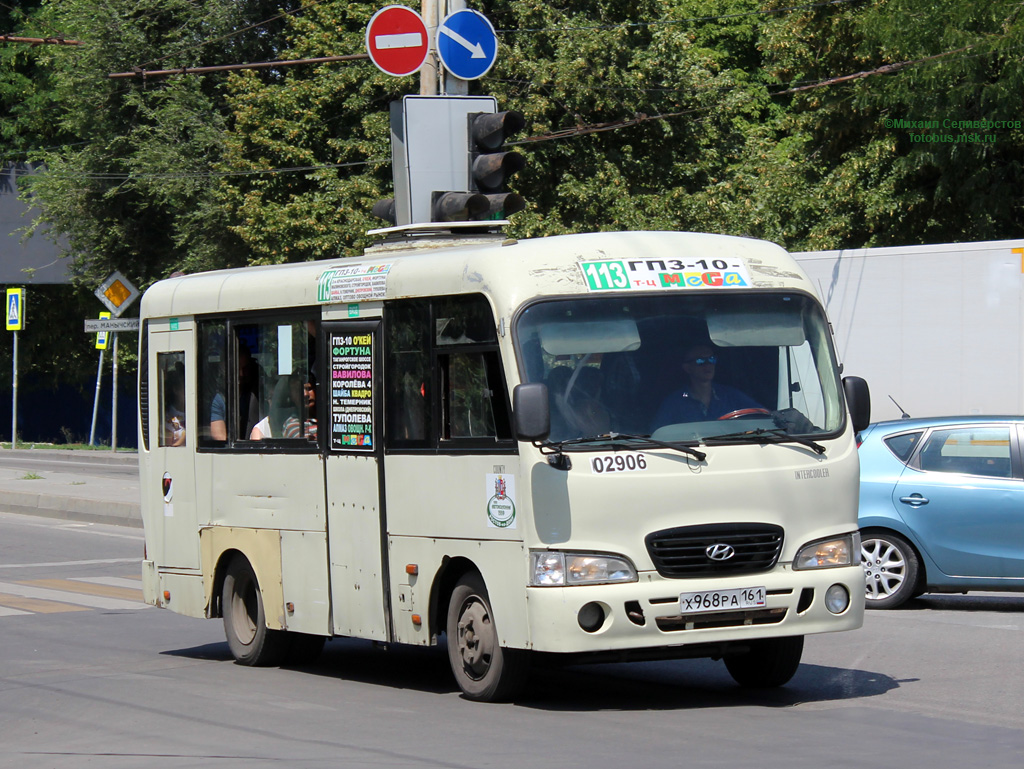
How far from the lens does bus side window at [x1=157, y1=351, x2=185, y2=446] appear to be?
11.2 meters

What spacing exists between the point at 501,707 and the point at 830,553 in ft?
6.41

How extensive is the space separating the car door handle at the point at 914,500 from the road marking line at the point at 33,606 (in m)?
6.99

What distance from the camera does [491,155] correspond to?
1352 centimetres

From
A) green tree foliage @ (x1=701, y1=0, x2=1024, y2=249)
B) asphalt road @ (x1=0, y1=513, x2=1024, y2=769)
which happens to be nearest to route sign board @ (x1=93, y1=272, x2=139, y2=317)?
green tree foliage @ (x1=701, y1=0, x2=1024, y2=249)

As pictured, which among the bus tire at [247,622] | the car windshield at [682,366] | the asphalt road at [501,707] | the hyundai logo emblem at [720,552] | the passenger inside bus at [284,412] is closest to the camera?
the asphalt road at [501,707]

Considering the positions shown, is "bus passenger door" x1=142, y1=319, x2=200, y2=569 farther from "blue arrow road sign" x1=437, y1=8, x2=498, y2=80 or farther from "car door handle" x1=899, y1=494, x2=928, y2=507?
"car door handle" x1=899, y1=494, x2=928, y2=507

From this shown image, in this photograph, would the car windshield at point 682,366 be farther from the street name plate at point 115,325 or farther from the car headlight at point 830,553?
the street name plate at point 115,325

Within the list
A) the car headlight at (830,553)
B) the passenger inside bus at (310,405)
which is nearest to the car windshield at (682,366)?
the car headlight at (830,553)

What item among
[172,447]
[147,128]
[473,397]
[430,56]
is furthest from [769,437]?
[147,128]

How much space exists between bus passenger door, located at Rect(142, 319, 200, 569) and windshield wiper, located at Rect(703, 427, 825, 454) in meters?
4.37

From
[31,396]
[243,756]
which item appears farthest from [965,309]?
[31,396]

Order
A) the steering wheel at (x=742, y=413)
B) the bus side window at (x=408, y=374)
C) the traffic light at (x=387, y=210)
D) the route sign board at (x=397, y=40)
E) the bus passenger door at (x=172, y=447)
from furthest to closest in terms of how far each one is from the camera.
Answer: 1. the route sign board at (x=397, y=40)
2. the traffic light at (x=387, y=210)
3. the bus passenger door at (x=172, y=447)
4. the bus side window at (x=408, y=374)
5. the steering wheel at (x=742, y=413)

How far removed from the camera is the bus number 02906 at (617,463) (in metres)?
7.95

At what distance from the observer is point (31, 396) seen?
54.6m
